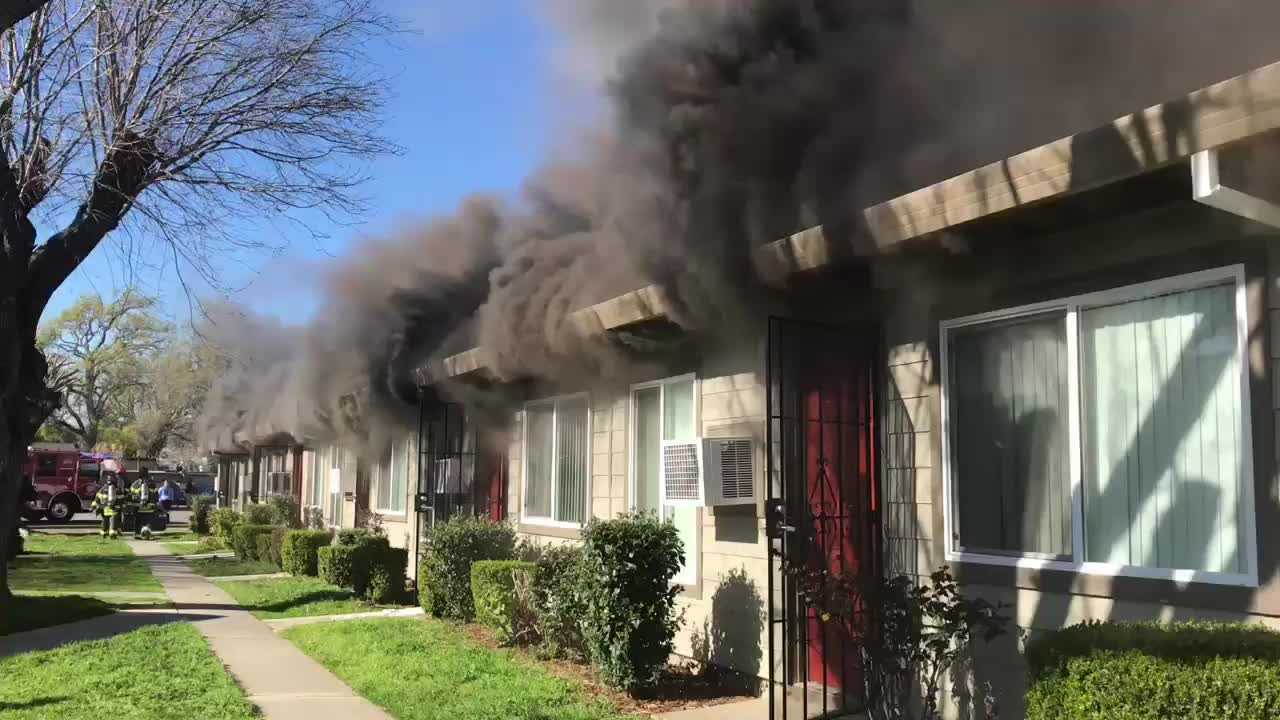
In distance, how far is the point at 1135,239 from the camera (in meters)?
4.49

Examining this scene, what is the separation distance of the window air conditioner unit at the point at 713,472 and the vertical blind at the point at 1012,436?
179cm

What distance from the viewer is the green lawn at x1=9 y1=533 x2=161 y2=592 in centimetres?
1412

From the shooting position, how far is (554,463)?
33.1 ft

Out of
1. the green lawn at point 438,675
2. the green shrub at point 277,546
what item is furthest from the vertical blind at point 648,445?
the green shrub at point 277,546

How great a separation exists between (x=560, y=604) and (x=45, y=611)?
6.58 meters

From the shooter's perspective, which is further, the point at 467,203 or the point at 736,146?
the point at 467,203

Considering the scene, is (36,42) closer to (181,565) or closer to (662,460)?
(662,460)

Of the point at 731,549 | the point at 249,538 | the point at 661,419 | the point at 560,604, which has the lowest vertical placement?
the point at 249,538

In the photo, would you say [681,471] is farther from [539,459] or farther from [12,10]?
[12,10]

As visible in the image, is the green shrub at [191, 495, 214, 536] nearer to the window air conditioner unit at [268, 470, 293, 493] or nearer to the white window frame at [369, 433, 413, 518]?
the window air conditioner unit at [268, 470, 293, 493]

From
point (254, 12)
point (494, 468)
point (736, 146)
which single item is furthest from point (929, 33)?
point (494, 468)

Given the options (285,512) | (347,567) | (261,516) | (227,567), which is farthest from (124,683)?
(261,516)

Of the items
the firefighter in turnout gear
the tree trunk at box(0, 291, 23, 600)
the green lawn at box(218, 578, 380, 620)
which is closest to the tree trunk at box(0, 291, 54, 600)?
the tree trunk at box(0, 291, 23, 600)

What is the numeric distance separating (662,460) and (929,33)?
332cm
